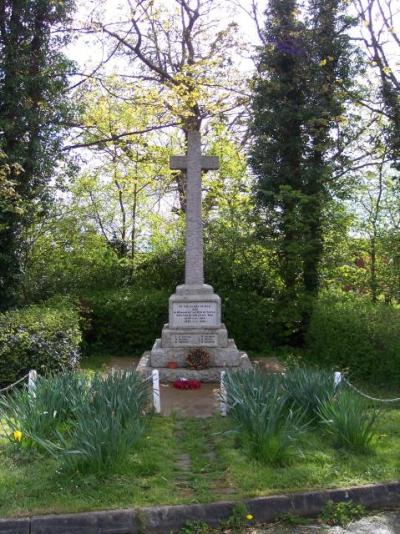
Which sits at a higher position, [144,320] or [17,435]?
[144,320]

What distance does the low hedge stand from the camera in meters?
12.9

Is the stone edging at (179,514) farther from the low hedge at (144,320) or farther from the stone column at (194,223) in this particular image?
the low hedge at (144,320)

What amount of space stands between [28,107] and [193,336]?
19.6ft

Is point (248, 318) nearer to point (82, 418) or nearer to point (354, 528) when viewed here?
point (82, 418)

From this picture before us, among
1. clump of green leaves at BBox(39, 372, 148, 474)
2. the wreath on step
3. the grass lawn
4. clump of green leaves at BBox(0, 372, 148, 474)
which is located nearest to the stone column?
the wreath on step

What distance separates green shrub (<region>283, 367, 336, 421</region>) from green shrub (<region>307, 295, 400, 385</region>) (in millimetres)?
3389

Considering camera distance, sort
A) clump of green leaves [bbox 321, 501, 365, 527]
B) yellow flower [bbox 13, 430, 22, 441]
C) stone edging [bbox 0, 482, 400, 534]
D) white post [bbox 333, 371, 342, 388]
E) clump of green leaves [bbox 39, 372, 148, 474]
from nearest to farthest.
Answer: stone edging [bbox 0, 482, 400, 534] → clump of green leaves [bbox 321, 501, 365, 527] → clump of green leaves [bbox 39, 372, 148, 474] → yellow flower [bbox 13, 430, 22, 441] → white post [bbox 333, 371, 342, 388]

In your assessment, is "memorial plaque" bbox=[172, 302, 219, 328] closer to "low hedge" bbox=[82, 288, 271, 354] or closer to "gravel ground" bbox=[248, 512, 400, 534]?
"low hedge" bbox=[82, 288, 271, 354]

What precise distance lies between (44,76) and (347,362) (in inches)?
329

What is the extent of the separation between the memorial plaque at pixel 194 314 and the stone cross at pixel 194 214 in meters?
0.47

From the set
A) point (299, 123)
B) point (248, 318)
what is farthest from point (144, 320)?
point (299, 123)

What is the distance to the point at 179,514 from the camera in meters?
4.37

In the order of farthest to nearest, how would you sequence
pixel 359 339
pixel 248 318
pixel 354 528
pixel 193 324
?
pixel 248 318
pixel 193 324
pixel 359 339
pixel 354 528

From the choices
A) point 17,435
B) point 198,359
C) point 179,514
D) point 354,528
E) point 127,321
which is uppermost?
point 127,321
